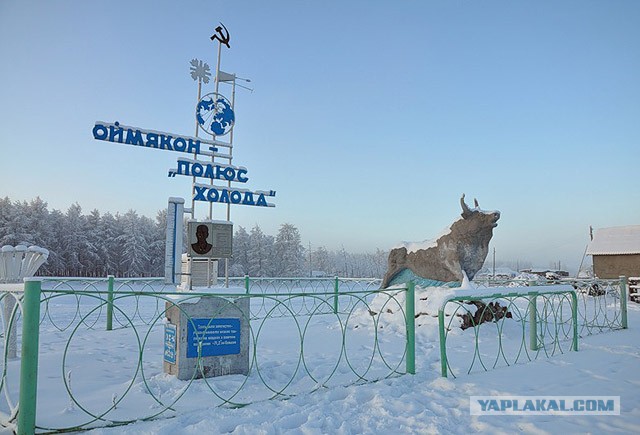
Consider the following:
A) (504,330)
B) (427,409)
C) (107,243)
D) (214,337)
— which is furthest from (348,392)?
(107,243)

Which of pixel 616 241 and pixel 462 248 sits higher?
pixel 616 241

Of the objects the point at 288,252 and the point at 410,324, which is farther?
the point at 288,252

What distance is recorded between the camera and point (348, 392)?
4.68 m

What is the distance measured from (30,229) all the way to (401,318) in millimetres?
40523

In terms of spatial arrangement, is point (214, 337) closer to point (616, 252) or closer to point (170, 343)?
point (170, 343)

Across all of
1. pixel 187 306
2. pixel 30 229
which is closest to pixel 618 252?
pixel 187 306

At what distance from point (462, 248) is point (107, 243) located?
41009 mm

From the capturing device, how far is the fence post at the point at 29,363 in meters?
3.31

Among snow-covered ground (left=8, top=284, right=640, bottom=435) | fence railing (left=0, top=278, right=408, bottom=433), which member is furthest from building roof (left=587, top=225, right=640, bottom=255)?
fence railing (left=0, top=278, right=408, bottom=433)

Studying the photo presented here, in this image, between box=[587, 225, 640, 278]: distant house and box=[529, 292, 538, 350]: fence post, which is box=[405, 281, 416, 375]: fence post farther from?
box=[587, 225, 640, 278]: distant house

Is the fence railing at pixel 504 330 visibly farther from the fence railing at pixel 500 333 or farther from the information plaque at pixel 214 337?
the information plaque at pixel 214 337

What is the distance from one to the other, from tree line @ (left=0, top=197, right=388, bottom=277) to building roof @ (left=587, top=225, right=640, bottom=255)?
29278 mm

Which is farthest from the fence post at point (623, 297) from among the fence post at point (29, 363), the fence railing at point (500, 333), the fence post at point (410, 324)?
the fence post at point (29, 363)

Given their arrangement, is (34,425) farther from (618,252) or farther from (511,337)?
(618,252)
